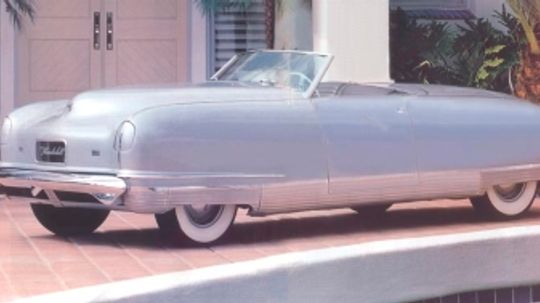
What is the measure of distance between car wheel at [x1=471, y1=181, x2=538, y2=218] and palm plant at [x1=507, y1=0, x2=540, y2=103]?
2392mm

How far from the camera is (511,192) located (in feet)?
33.0

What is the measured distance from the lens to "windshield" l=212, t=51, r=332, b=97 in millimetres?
9031

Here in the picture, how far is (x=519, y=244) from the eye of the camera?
7688mm

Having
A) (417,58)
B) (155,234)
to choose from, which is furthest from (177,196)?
(417,58)

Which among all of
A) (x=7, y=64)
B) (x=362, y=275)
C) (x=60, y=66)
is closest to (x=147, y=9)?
(x=60, y=66)

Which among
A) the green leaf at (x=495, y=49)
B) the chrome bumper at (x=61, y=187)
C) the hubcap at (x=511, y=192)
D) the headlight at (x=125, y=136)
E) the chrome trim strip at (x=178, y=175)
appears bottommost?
the hubcap at (x=511, y=192)

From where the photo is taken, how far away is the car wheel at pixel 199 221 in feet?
27.4

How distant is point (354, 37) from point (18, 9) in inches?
133

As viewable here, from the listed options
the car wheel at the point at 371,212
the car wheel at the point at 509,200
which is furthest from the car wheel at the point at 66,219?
the car wheel at the point at 509,200

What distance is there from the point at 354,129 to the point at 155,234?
4.77 ft

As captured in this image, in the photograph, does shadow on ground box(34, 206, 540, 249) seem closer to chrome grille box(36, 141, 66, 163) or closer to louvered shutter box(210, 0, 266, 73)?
chrome grille box(36, 141, 66, 163)

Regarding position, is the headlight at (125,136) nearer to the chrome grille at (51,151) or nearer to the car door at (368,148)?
the chrome grille at (51,151)

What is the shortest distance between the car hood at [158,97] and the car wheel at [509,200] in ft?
6.15

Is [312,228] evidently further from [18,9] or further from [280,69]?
[18,9]
